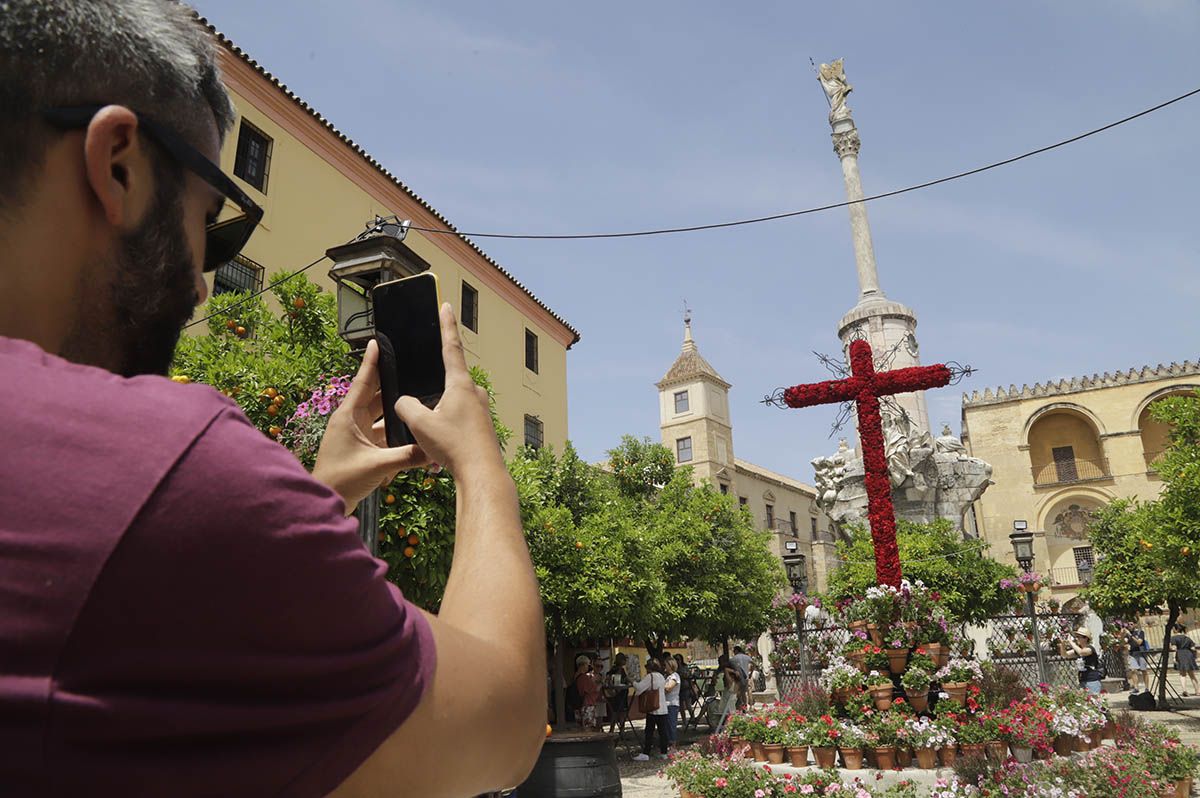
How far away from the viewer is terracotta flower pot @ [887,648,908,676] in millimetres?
9672

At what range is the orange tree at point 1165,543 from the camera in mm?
13578

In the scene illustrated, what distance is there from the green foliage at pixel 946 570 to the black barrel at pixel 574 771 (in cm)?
1219

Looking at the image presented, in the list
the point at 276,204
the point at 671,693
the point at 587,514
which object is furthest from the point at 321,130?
the point at 671,693

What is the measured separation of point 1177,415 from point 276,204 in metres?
17.9

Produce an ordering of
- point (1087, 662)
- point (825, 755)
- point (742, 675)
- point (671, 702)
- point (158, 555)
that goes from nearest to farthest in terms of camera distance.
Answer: point (158, 555) → point (825, 755) → point (671, 702) → point (1087, 662) → point (742, 675)

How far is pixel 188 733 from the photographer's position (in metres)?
0.65

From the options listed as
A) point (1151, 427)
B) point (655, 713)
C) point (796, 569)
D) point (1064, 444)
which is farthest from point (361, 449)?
point (1151, 427)

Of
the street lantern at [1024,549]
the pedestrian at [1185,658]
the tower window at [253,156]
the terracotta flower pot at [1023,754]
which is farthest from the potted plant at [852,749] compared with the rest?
the pedestrian at [1185,658]

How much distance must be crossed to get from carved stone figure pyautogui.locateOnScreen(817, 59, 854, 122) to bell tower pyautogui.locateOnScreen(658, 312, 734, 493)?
2387 cm

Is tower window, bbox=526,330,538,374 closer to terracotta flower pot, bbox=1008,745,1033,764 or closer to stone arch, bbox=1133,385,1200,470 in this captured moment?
terracotta flower pot, bbox=1008,745,1033,764

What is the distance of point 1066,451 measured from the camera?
4478 cm

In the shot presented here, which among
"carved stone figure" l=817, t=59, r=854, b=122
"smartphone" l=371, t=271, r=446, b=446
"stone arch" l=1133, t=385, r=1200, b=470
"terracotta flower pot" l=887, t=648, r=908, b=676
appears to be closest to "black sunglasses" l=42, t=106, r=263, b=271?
"smartphone" l=371, t=271, r=446, b=446

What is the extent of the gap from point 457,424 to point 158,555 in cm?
60

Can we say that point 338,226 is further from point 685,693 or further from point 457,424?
point 457,424
